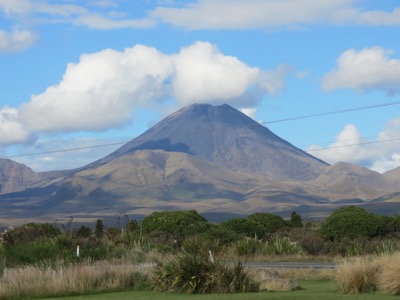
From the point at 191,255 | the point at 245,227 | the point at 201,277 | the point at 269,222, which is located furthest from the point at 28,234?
the point at 201,277

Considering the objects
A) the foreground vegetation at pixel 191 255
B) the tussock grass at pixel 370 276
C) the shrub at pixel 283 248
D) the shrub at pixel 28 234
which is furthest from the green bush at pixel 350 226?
the tussock grass at pixel 370 276

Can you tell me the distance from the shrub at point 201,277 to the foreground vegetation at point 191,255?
25mm

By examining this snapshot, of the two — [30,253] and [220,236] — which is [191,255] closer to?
[30,253]

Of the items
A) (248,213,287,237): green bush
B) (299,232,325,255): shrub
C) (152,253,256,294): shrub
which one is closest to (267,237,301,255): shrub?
(299,232,325,255): shrub

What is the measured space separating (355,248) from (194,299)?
18860 mm

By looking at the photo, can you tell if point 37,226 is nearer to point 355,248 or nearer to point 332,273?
point 355,248

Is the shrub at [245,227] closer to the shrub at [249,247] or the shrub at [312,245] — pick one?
the shrub at [312,245]

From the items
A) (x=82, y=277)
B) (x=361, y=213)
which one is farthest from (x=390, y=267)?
(x=361, y=213)

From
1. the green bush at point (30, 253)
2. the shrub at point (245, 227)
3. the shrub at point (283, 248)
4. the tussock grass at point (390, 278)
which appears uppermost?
the shrub at point (245, 227)

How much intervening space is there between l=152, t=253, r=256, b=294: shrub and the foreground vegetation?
3 centimetres

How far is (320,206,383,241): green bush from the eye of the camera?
42844 mm

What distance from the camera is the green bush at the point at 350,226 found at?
42.8m

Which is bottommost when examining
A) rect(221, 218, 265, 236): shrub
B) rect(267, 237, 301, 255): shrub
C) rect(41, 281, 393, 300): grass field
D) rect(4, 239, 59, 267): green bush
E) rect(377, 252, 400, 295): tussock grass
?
rect(41, 281, 393, 300): grass field

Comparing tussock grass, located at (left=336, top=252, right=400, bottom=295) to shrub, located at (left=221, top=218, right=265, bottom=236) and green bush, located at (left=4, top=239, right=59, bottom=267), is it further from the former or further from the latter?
shrub, located at (left=221, top=218, right=265, bottom=236)
